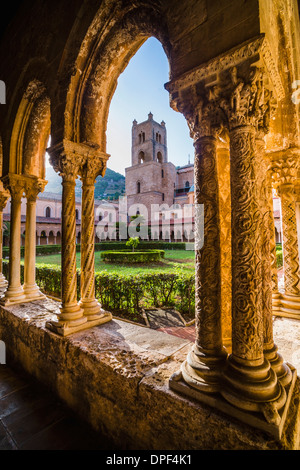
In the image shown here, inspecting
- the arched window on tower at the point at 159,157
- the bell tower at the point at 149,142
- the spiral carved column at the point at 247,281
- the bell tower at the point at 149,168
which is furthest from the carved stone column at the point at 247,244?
the arched window on tower at the point at 159,157

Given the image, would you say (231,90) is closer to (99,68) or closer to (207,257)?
(207,257)

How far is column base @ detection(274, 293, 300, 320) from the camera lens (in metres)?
3.09

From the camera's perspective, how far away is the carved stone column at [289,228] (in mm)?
3154

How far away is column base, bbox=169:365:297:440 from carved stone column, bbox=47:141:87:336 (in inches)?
61.2

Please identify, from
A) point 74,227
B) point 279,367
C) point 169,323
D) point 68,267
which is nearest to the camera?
point 279,367

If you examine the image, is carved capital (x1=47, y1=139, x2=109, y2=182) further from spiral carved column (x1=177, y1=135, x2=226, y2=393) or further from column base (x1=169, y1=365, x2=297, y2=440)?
column base (x1=169, y1=365, x2=297, y2=440)

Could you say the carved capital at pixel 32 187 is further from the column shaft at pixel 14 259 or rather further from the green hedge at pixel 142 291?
the green hedge at pixel 142 291

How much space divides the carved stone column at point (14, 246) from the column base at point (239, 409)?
343 centimetres

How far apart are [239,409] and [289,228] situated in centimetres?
296

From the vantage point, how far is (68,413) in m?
2.31

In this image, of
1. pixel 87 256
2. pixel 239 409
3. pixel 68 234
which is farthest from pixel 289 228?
pixel 68 234

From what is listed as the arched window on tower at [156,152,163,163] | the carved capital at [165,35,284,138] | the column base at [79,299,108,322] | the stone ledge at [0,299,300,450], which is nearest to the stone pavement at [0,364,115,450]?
the stone ledge at [0,299,300,450]

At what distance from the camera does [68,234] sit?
9.71ft

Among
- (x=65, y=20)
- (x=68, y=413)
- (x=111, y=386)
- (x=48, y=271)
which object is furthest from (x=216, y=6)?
(x=48, y=271)
